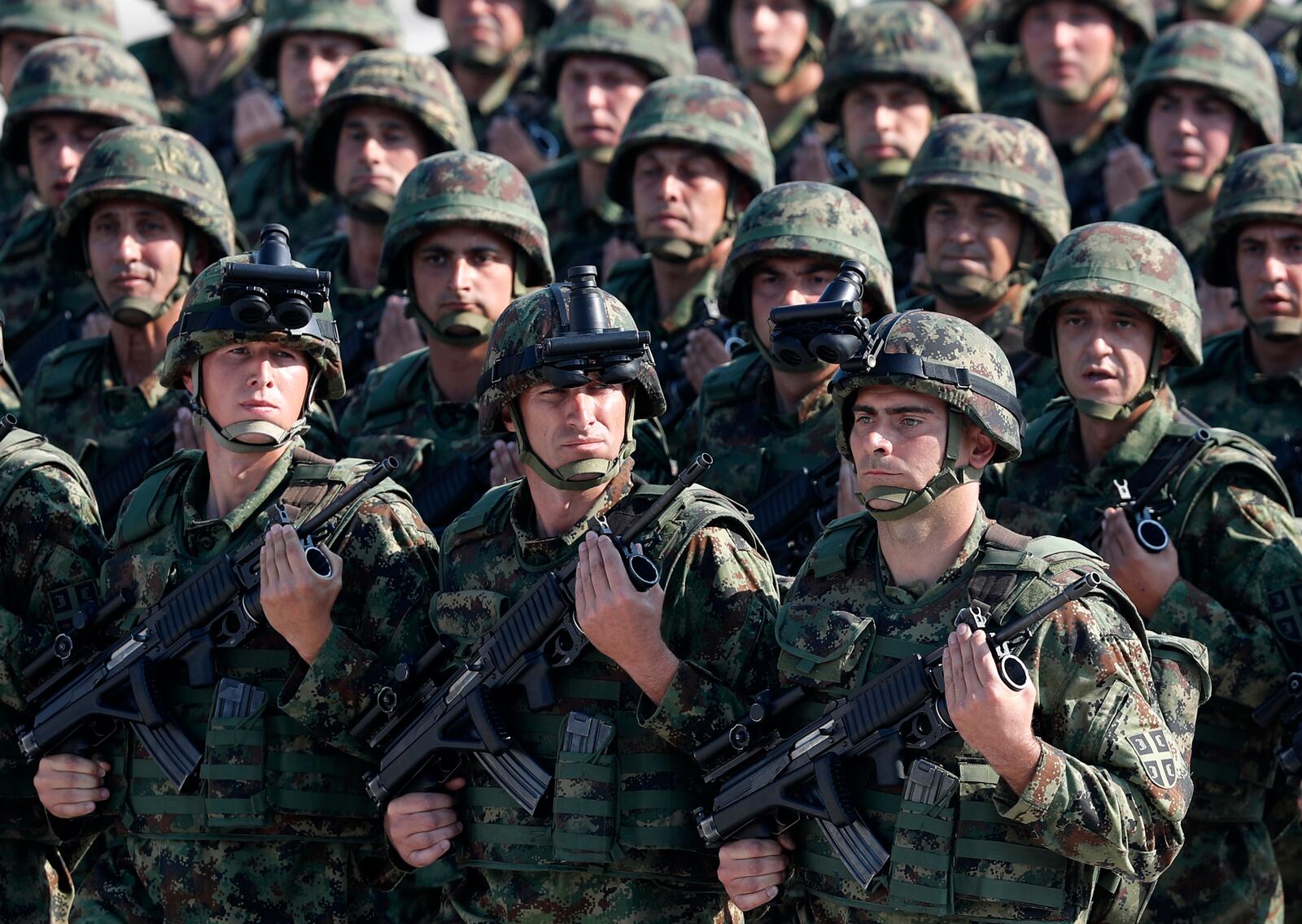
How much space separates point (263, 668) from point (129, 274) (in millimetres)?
3743

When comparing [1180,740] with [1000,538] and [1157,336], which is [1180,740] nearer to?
[1000,538]

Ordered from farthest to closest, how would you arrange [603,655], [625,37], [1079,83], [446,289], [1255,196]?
[625,37] < [1079,83] < [446,289] < [1255,196] < [603,655]

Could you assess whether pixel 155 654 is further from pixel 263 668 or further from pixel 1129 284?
pixel 1129 284

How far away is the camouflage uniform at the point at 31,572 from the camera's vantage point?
34.5 feet

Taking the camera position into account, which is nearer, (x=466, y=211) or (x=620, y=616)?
(x=620, y=616)

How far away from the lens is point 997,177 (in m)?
13.1

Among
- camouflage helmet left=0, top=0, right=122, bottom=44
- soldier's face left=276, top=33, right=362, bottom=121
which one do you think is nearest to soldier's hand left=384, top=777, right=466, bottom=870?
soldier's face left=276, top=33, right=362, bottom=121

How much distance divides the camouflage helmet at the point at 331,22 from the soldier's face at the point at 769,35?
8.78 ft

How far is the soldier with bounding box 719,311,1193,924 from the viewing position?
822cm

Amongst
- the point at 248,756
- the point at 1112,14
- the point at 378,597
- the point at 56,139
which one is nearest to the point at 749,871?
the point at 378,597

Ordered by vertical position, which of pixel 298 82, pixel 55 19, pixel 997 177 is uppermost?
pixel 997 177

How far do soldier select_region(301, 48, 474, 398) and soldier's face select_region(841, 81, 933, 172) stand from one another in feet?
8.11

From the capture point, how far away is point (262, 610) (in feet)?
32.3

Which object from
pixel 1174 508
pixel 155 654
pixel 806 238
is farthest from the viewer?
pixel 806 238
